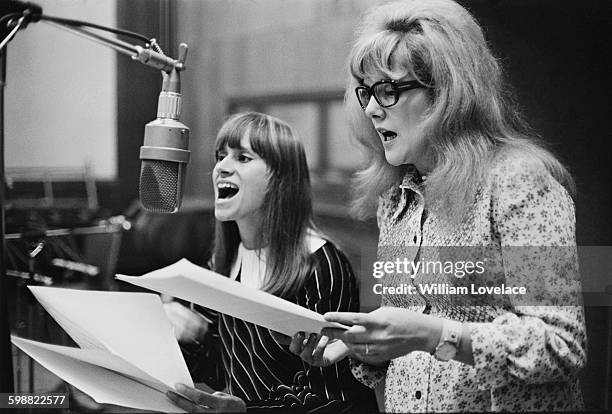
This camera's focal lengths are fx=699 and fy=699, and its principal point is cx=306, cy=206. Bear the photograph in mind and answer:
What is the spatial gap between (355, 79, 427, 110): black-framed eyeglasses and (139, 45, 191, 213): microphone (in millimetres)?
398

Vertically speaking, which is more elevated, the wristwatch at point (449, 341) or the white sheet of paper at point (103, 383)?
the wristwatch at point (449, 341)

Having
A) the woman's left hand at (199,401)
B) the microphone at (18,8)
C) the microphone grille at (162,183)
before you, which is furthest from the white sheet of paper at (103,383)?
the microphone at (18,8)

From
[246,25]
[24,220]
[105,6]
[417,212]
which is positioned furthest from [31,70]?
[417,212]

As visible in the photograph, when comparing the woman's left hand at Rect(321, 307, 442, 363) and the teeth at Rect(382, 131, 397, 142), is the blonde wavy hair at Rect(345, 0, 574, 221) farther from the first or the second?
the woman's left hand at Rect(321, 307, 442, 363)

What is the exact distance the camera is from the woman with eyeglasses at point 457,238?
1.21 m

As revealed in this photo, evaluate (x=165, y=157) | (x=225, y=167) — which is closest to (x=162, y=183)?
(x=165, y=157)

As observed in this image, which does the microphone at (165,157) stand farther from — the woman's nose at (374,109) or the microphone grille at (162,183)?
the woman's nose at (374,109)

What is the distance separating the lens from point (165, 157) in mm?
1437

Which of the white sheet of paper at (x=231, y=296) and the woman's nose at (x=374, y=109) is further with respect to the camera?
the woman's nose at (x=374, y=109)

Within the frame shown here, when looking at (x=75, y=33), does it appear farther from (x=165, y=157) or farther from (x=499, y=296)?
(x=499, y=296)

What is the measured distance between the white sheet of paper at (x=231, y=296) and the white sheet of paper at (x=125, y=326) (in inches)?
7.5

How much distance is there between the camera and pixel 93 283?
5.82ft

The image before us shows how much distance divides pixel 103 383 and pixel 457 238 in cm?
75

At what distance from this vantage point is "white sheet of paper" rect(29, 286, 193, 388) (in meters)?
1.37
